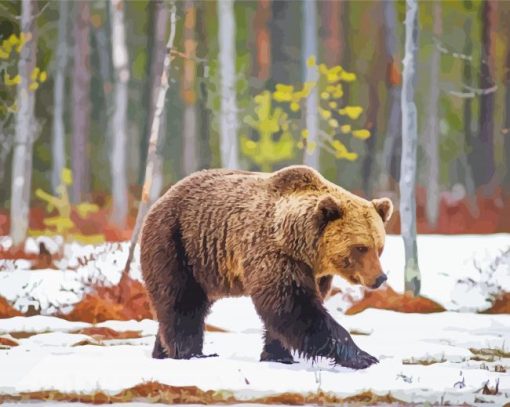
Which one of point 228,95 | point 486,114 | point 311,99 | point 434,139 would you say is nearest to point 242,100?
point 434,139

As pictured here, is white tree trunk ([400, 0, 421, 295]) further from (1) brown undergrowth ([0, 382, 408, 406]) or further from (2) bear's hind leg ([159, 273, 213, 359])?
(1) brown undergrowth ([0, 382, 408, 406])

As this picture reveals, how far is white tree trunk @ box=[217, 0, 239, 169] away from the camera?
43.2ft

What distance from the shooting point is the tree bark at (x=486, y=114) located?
1800 centimetres

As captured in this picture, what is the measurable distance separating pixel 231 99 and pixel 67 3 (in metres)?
7.72

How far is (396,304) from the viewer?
31.1 feet

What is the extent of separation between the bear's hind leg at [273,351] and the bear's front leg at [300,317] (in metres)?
0.46

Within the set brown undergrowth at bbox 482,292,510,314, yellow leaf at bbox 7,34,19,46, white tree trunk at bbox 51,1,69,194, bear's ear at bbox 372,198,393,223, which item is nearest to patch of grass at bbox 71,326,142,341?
bear's ear at bbox 372,198,393,223

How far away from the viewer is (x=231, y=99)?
1346 centimetres

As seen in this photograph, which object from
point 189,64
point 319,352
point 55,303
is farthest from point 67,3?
point 319,352

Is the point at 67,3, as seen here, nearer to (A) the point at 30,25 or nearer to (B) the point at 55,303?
(A) the point at 30,25

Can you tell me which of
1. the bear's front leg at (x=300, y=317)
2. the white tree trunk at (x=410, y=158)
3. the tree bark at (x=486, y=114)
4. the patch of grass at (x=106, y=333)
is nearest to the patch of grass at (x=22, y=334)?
the patch of grass at (x=106, y=333)

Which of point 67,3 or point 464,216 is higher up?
point 67,3

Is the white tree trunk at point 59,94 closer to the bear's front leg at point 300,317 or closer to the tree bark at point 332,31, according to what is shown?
the tree bark at point 332,31

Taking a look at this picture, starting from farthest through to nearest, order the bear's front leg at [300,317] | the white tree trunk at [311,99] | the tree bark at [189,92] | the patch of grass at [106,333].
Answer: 1. the tree bark at [189,92]
2. the white tree trunk at [311,99]
3. the patch of grass at [106,333]
4. the bear's front leg at [300,317]
